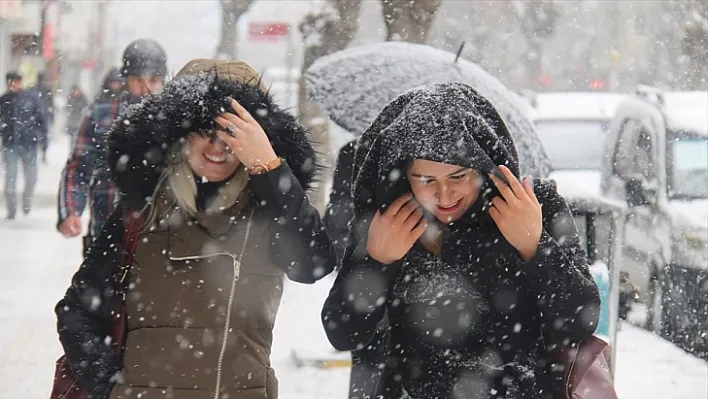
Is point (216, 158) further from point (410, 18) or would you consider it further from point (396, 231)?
point (410, 18)

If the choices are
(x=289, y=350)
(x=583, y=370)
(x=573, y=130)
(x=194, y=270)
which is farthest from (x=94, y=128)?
(x=573, y=130)

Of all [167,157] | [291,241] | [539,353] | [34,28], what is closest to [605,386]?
[539,353]

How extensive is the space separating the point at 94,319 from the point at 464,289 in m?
1.04

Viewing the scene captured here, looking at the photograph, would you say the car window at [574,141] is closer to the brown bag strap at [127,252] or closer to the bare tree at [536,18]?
the brown bag strap at [127,252]

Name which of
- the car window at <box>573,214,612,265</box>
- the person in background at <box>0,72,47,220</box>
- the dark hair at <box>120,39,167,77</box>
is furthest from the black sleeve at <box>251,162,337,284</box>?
the person in background at <box>0,72,47,220</box>

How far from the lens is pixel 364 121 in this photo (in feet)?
18.2

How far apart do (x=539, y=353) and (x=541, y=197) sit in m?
0.41

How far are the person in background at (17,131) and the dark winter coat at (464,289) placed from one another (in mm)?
13503

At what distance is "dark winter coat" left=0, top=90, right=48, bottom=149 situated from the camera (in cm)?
1568

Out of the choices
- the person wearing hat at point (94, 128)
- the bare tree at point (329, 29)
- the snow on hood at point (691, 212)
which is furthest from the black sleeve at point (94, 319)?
the bare tree at point (329, 29)

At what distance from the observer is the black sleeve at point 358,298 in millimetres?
2920

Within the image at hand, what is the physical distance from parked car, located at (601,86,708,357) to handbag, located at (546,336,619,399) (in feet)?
18.4

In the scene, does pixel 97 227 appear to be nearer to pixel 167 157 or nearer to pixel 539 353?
pixel 167 157

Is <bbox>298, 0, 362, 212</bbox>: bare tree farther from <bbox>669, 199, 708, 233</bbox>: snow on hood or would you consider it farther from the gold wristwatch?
the gold wristwatch
